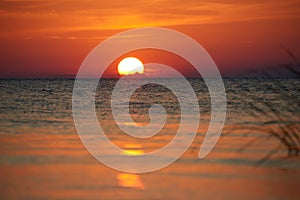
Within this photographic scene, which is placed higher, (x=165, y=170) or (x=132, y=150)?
(x=132, y=150)

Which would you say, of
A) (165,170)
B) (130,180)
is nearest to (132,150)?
(165,170)

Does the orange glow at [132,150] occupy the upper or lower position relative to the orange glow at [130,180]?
upper

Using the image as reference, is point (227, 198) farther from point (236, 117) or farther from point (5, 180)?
point (236, 117)

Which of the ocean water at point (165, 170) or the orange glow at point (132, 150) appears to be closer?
the ocean water at point (165, 170)

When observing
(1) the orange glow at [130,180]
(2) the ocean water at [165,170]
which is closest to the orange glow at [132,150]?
(2) the ocean water at [165,170]

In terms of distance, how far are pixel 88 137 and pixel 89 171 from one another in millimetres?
5334

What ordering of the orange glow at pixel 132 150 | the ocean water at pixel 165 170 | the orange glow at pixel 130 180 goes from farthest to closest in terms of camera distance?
the orange glow at pixel 132 150 → the orange glow at pixel 130 180 → the ocean water at pixel 165 170

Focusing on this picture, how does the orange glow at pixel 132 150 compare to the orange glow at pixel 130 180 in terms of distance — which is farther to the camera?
the orange glow at pixel 132 150

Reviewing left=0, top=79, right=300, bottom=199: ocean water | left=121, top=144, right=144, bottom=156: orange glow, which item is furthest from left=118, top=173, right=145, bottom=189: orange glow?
left=121, top=144, right=144, bottom=156: orange glow

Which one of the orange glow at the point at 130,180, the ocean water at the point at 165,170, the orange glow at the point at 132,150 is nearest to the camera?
the ocean water at the point at 165,170

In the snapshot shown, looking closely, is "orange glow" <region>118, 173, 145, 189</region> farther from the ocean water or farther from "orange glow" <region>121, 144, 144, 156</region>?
"orange glow" <region>121, 144, 144, 156</region>

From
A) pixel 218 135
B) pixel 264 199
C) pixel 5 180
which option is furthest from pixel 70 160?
pixel 218 135

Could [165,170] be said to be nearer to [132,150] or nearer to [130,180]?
[130,180]

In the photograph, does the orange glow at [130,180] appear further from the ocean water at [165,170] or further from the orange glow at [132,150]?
the orange glow at [132,150]
